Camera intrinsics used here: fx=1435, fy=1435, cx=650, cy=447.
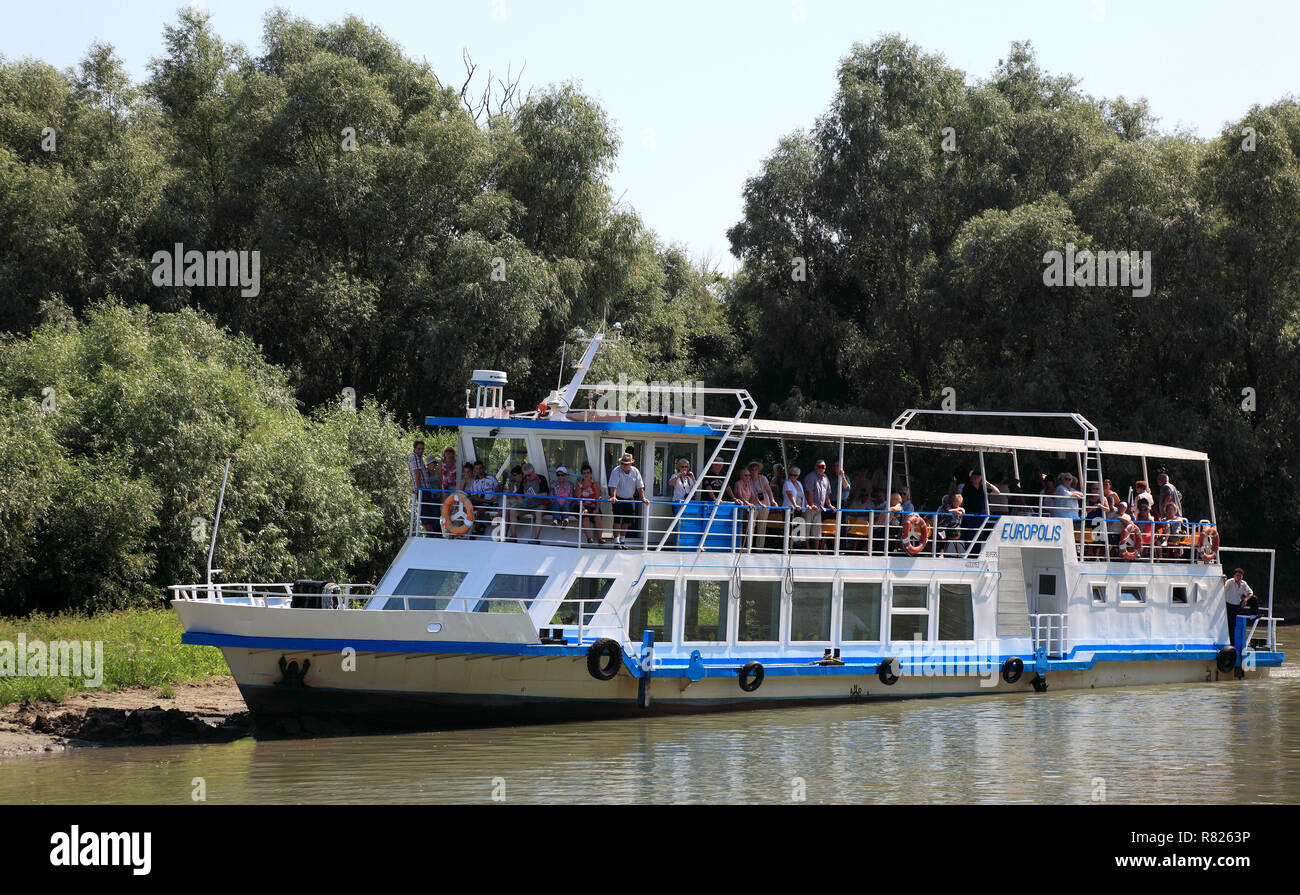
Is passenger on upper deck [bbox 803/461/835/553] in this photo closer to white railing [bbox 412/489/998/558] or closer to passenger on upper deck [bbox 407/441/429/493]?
white railing [bbox 412/489/998/558]

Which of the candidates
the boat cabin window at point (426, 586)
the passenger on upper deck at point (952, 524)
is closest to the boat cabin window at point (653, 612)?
the boat cabin window at point (426, 586)

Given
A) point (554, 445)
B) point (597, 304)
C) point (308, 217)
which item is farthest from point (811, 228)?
point (554, 445)

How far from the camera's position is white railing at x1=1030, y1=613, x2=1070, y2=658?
24956 mm

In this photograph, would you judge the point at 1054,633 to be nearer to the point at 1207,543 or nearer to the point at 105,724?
the point at 1207,543

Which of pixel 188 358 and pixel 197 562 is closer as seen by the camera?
pixel 197 562

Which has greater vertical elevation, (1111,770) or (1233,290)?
(1233,290)

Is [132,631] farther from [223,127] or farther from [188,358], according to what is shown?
[223,127]

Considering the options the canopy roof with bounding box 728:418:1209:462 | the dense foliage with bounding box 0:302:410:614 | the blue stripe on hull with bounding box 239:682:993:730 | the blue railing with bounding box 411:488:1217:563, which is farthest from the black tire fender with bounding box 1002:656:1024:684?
the dense foliage with bounding box 0:302:410:614

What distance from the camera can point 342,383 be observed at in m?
44.8

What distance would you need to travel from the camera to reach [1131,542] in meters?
26.0

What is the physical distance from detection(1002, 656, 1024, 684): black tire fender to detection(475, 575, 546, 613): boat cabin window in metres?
8.70

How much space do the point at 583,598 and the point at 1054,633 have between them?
9355mm

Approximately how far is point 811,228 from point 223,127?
19267 millimetres
